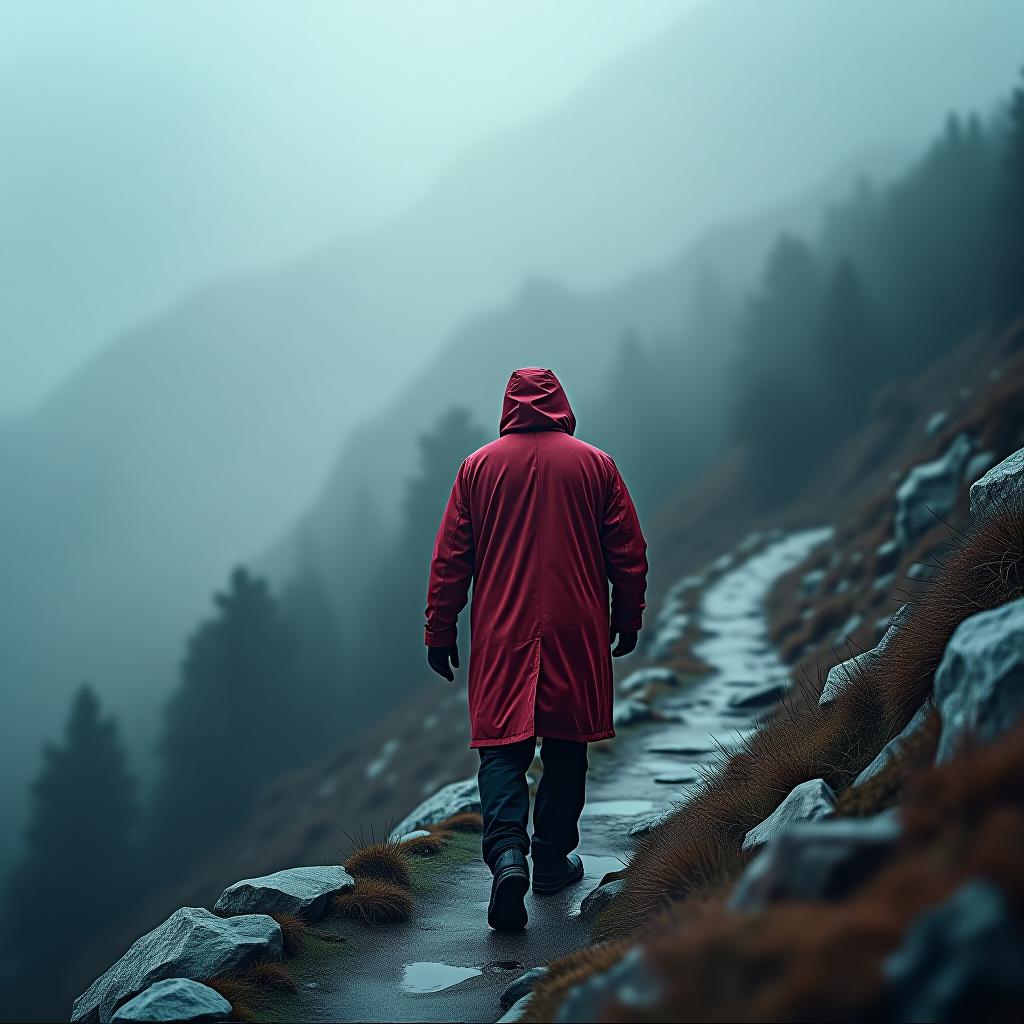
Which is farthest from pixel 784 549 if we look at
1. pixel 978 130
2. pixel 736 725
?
pixel 978 130

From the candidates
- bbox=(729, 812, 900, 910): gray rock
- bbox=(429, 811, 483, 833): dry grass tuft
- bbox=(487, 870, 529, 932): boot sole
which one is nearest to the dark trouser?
bbox=(487, 870, 529, 932): boot sole

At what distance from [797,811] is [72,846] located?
2148 inches

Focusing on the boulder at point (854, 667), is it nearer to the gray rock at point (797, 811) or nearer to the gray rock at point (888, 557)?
the gray rock at point (797, 811)

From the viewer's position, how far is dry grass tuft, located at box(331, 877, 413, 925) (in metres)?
5.25

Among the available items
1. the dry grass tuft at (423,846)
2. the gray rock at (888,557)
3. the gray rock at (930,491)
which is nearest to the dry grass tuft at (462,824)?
the dry grass tuft at (423,846)

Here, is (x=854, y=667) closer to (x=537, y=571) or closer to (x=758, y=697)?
(x=537, y=571)

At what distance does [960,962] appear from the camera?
1.62 m

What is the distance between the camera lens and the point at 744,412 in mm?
55000

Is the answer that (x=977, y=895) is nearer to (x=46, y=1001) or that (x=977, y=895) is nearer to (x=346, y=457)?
(x=46, y=1001)

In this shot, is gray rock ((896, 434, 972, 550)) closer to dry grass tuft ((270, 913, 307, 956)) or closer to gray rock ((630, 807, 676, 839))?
gray rock ((630, 807, 676, 839))

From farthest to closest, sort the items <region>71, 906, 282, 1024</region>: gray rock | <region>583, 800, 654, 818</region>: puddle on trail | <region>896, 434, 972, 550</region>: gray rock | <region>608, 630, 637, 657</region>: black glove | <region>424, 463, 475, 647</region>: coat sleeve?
<region>896, 434, 972, 550</region>: gray rock
<region>583, 800, 654, 818</region>: puddle on trail
<region>608, 630, 637, 657</region>: black glove
<region>424, 463, 475, 647</region>: coat sleeve
<region>71, 906, 282, 1024</region>: gray rock

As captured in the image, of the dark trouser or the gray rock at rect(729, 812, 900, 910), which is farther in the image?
the dark trouser

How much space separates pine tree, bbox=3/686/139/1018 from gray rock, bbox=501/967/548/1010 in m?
50.7

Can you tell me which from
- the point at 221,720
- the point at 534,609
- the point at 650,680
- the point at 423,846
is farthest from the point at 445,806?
the point at 221,720
